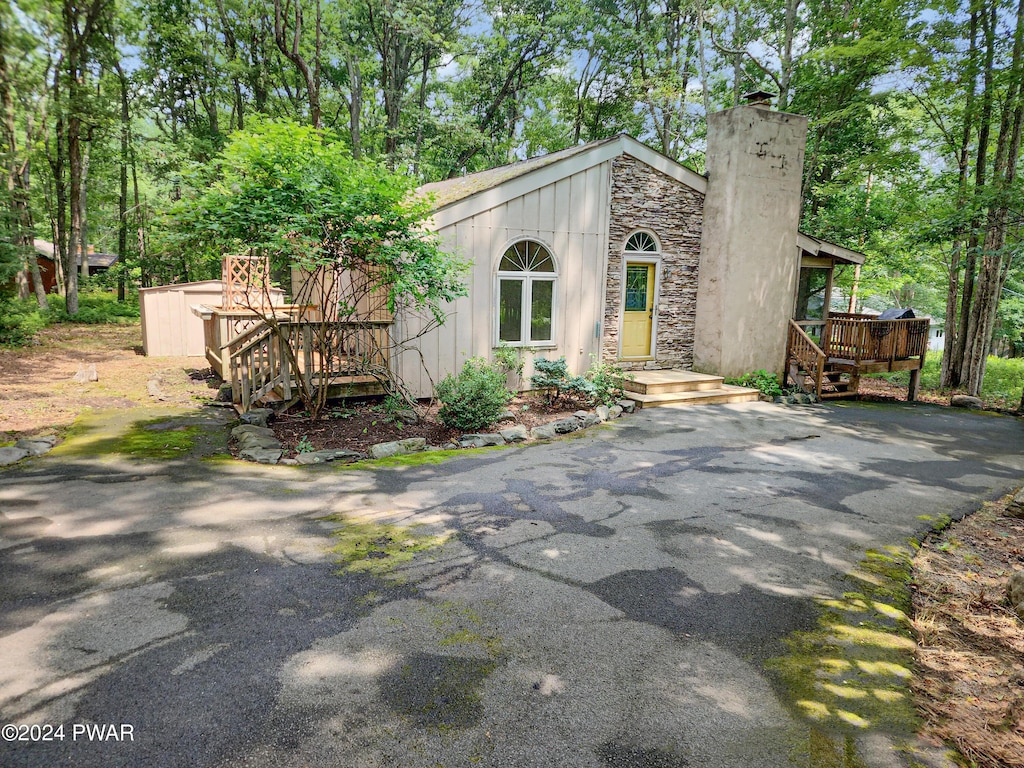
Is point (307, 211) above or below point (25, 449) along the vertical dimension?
above

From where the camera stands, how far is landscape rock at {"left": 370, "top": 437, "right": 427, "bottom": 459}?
677 centimetres

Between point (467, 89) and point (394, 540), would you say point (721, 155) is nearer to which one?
point (394, 540)

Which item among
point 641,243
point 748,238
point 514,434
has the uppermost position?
point 748,238

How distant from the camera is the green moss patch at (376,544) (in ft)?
13.0

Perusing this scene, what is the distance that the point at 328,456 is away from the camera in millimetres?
6555

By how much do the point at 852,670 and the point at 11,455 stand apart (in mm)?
7692

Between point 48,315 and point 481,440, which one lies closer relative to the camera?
point 481,440

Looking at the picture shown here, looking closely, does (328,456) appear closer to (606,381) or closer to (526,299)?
(526,299)

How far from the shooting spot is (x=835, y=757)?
2.37 metres

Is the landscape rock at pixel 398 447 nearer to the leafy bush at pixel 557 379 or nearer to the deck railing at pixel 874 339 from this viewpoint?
the leafy bush at pixel 557 379

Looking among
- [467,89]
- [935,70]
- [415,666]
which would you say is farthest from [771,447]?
[467,89]

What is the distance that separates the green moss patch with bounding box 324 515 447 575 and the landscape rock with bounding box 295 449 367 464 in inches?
70.2

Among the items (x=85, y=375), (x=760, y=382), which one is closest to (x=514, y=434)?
(x=760, y=382)

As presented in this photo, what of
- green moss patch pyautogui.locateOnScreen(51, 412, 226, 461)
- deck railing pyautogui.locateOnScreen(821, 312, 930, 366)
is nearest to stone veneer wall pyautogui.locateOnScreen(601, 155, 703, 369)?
deck railing pyautogui.locateOnScreen(821, 312, 930, 366)
